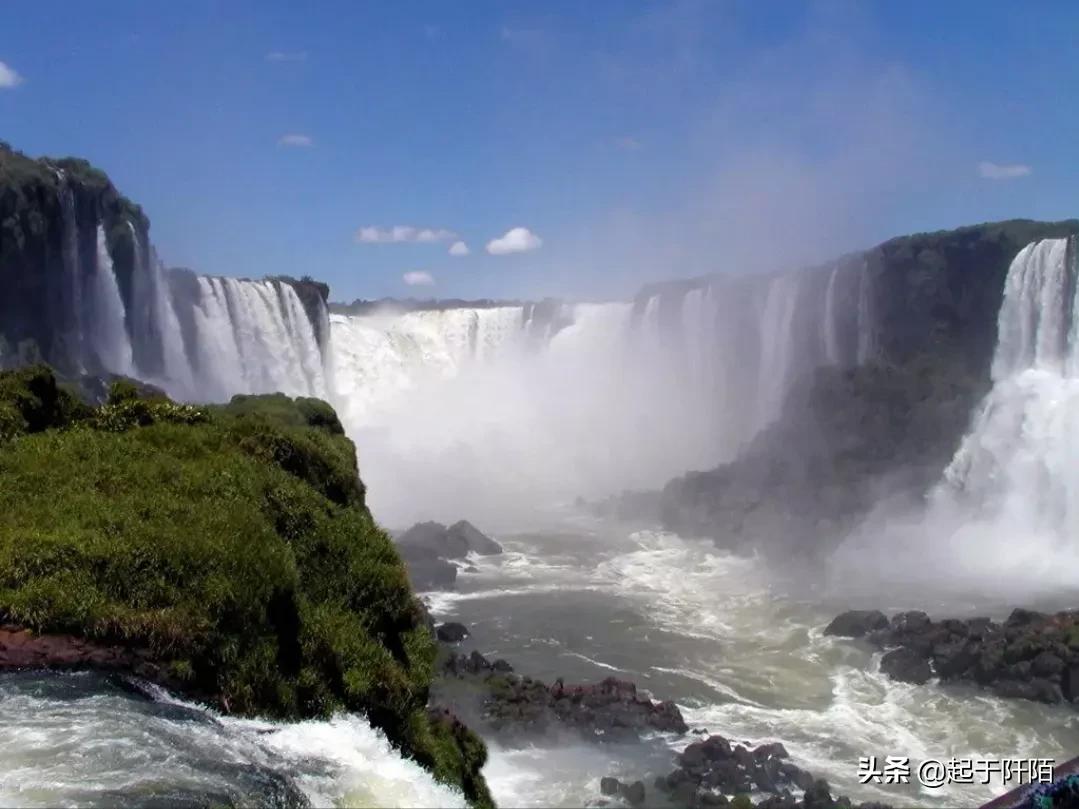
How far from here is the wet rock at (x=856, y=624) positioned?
23484mm

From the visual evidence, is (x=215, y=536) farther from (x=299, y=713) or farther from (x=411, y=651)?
(x=411, y=651)

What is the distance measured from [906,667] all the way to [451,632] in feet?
35.9

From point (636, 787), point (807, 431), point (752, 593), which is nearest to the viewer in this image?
point (636, 787)

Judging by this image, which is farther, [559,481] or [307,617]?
[559,481]

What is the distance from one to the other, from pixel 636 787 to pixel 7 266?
27.7 meters

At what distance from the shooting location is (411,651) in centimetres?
816

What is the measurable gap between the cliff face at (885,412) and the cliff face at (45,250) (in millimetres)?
24883

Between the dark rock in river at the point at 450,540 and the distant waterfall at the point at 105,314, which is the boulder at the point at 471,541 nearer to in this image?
the dark rock in river at the point at 450,540

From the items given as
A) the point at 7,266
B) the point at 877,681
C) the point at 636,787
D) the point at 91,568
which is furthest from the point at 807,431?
the point at 91,568

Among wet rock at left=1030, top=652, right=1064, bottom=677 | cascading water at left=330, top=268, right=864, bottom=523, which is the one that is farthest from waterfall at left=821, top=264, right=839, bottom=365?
wet rock at left=1030, top=652, right=1064, bottom=677

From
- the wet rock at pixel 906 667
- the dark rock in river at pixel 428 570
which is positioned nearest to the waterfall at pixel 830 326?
the dark rock in river at pixel 428 570

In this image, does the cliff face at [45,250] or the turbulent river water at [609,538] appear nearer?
the turbulent river water at [609,538]

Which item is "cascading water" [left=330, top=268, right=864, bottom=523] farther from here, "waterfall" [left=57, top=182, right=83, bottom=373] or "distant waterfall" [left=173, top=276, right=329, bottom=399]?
"waterfall" [left=57, top=182, right=83, bottom=373]

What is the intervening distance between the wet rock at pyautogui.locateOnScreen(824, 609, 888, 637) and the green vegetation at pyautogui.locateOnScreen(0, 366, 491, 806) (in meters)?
16.6
